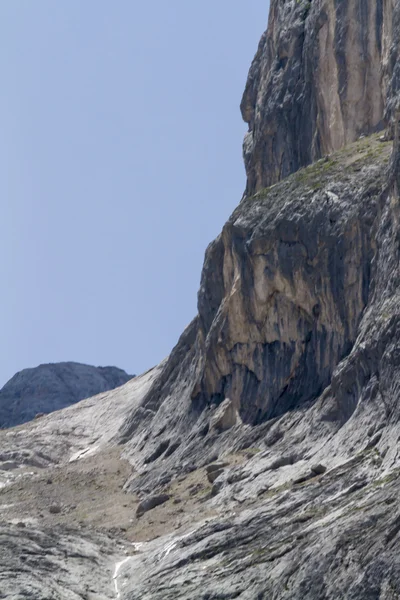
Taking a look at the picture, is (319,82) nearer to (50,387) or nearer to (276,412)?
(276,412)

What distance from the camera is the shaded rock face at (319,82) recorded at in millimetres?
66438

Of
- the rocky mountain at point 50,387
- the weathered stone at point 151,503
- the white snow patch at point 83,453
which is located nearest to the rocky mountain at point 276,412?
the weathered stone at point 151,503

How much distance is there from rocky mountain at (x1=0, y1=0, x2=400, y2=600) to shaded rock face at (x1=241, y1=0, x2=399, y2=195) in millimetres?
142

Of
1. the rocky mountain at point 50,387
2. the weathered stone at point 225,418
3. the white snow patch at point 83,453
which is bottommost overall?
the weathered stone at point 225,418

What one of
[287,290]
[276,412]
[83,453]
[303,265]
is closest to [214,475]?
[276,412]

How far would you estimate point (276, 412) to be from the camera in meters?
52.6

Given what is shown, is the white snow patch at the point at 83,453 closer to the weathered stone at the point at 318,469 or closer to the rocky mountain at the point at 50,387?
the weathered stone at the point at 318,469

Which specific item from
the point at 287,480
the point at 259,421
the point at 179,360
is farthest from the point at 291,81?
the point at 287,480

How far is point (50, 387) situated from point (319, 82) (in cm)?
7185

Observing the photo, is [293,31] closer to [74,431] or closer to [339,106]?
[339,106]

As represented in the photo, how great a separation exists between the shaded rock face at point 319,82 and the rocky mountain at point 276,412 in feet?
0.47

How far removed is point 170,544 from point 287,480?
190 inches

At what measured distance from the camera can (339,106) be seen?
67.6m

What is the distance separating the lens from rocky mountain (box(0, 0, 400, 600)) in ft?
111
